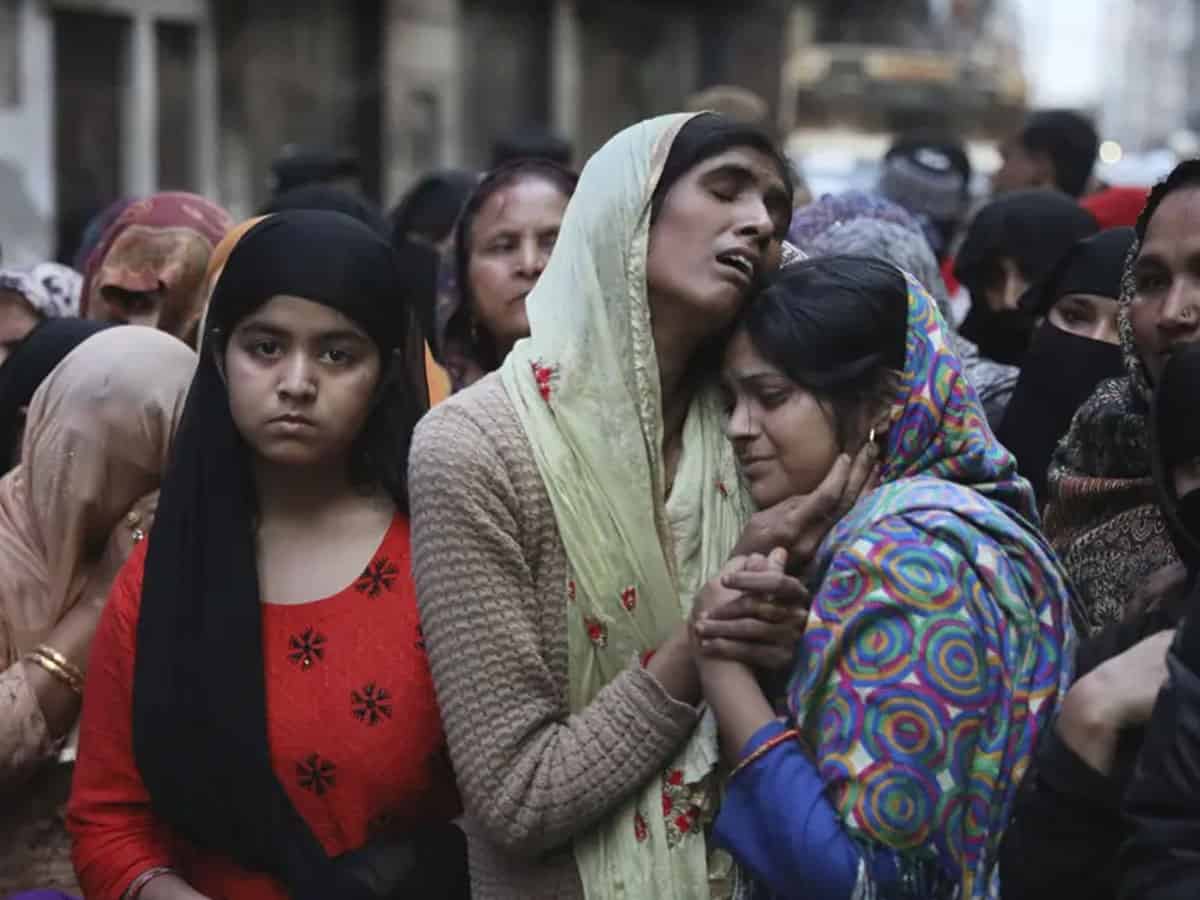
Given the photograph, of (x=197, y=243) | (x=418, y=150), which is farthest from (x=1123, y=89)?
(x=197, y=243)

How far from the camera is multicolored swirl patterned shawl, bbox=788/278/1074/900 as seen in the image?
2.25 metres

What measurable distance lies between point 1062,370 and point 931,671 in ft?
5.62

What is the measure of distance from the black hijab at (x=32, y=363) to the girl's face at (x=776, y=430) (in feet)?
5.79

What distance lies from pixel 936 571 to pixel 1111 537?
0.69m

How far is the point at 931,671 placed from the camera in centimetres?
225

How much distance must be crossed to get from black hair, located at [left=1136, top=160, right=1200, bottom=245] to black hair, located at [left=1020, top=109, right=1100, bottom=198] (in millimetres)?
4679

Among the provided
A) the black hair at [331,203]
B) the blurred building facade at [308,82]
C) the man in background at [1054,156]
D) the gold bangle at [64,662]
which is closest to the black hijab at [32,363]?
the gold bangle at [64,662]

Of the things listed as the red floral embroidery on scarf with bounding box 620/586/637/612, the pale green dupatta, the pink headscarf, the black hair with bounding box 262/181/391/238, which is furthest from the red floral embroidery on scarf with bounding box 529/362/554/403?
the black hair with bounding box 262/181/391/238

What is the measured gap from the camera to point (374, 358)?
9.69 feet

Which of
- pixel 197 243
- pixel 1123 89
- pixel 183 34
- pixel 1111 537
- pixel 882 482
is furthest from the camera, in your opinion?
pixel 1123 89

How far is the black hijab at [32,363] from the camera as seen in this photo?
3.85m

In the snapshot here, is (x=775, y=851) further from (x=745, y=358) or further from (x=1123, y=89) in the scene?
(x=1123, y=89)

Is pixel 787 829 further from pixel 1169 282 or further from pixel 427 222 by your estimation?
pixel 427 222

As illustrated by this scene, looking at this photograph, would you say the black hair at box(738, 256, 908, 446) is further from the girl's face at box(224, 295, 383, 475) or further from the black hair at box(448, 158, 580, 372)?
the black hair at box(448, 158, 580, 372)
